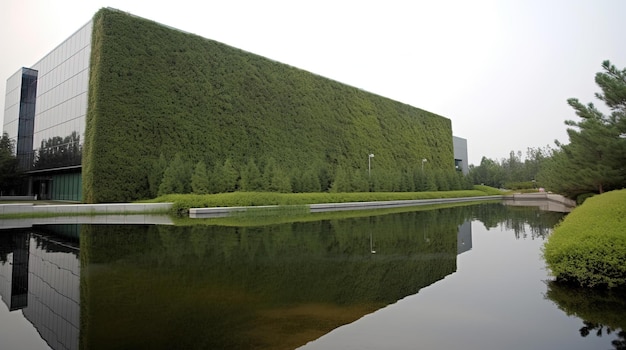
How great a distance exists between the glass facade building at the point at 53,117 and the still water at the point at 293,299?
607 inches

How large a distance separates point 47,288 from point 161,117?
52.2ft

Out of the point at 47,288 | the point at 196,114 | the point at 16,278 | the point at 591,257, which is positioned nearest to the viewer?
the point at 591,257

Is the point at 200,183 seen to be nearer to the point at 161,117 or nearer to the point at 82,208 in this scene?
the point at 82,208

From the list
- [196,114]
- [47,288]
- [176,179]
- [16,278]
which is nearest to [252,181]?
[176,179]

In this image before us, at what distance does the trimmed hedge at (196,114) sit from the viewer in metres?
17.8

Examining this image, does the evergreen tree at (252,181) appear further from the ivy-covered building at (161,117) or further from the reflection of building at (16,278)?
the reflection of building at (16,278)

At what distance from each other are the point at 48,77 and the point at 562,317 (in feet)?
93.6

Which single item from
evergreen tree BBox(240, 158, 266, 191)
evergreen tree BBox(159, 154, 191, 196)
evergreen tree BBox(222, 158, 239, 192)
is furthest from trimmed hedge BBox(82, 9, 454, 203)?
evergreen tree BBox(240, 158, 266, 191)

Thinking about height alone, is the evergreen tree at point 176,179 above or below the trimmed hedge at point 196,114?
below

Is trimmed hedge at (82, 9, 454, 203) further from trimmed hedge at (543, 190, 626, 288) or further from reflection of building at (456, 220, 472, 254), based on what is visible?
trimmed hedge at (543, 190, 626, 288)

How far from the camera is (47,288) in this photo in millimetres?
4594

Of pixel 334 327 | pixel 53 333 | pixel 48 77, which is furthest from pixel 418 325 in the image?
pixel 48 77

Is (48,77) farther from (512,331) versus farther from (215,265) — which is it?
(512,331)

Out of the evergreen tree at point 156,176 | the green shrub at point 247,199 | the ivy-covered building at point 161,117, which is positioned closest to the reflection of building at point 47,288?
the green shrub at point 247,199
